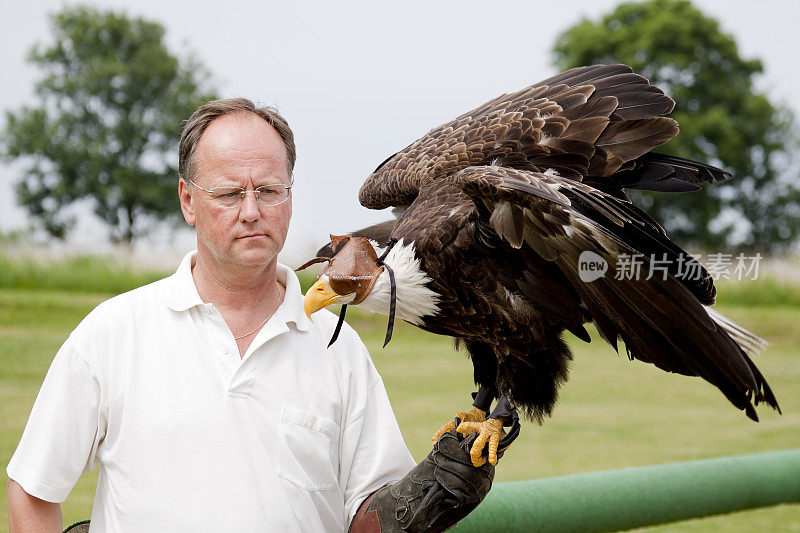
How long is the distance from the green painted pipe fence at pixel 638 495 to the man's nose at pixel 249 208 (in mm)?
1056

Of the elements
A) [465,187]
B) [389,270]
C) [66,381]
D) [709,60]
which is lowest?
[66,381]

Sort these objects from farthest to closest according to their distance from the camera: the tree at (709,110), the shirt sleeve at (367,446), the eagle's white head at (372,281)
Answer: the tree at (709,110), the shirt sleeve at (367,446), the eagle's white head at (372,281)

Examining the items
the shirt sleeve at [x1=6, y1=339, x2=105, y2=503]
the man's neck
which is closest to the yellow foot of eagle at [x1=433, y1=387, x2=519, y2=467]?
the man's neck

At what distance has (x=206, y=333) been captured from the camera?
1.75m

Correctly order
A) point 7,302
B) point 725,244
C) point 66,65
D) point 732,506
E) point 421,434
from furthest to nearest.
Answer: point 66,65 → point 725,244 → point 7,302 → point 421,434 → point 732,506

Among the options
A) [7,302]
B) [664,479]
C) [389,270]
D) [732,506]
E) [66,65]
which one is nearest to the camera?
[389,270]

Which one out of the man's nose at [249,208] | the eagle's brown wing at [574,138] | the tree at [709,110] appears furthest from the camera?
the tree at [709,110]

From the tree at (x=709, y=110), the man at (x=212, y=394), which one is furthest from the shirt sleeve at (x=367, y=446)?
the tree at (x=709, y=110)

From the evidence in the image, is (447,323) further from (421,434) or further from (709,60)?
(709,60)

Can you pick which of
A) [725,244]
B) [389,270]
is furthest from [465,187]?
[725,244]

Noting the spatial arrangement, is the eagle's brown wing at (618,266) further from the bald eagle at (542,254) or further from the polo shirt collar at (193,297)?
the polo shirt collar at (193,297)

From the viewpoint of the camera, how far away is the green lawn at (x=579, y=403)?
5.09m

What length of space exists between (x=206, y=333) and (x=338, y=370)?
11.7 inches

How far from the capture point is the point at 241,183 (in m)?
1.64
